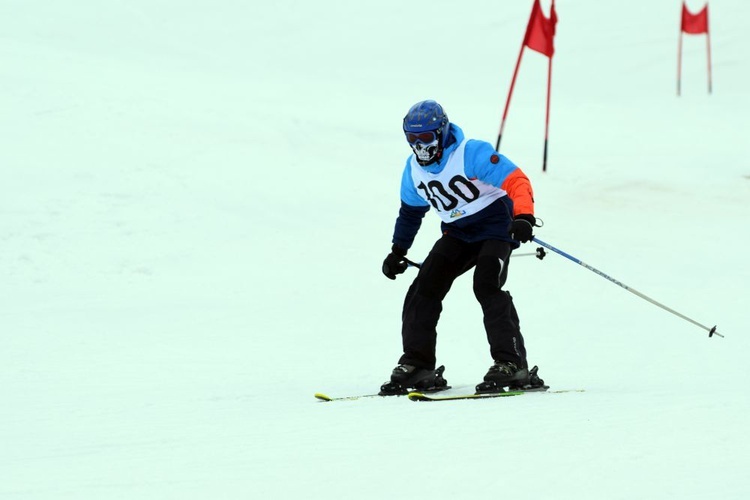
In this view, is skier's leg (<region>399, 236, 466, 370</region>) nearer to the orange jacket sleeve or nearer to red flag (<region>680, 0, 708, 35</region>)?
the orange jacket sleeve

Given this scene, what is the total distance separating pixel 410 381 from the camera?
5.69m

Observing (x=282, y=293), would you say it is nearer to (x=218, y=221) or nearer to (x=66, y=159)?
(x=218, y=221)

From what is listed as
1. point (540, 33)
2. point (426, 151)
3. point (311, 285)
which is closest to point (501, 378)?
point (426, 151)

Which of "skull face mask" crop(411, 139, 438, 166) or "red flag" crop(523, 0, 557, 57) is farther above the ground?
"red flag" crop(523, 0, 557, 57)

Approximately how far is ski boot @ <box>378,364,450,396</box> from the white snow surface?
0.44 m

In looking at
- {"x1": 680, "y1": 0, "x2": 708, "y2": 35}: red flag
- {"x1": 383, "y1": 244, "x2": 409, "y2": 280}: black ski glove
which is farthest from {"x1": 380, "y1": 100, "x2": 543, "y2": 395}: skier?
{"x1": 680, "y1": 0, "x2": 708, "y2": 35}: red flag

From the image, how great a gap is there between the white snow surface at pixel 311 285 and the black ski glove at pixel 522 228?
859 mm

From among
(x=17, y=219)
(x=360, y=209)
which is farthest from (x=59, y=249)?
(x=360, y=209)

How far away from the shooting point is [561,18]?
29844 mm

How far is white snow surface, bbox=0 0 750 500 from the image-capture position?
3.69 m

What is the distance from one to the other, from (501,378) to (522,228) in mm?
854

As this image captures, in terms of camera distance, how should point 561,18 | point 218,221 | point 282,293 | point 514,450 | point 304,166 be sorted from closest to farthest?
point 514,450 → point 282,293 → point 218,221 → point 304,166 → point 561,18

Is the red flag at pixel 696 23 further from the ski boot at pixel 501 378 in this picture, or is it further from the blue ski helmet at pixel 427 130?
the ski boot at pixel 501 378

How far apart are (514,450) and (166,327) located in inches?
198
